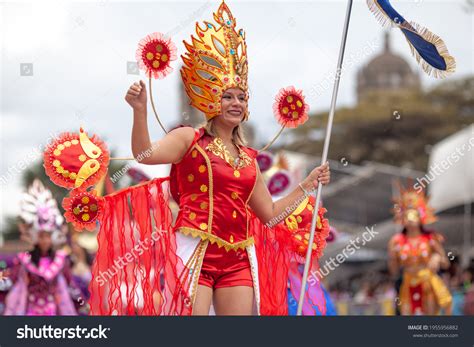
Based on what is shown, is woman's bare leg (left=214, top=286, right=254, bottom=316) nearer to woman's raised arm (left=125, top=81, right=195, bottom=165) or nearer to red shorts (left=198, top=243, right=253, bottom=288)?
red shorts (left=198, top=243, right=253, bottom=288)

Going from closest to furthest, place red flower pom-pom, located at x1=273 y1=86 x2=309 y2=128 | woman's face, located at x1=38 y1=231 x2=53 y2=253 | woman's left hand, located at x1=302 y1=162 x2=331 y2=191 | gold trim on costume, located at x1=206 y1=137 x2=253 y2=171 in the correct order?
gold trim on costume, located at x1=206 y1=137 x2=253 y2=171
woman's left hand, located at x1=302 y1=162 x2=331 y2=191
red flower pom-pom, located at x1=273 y1=86 x2=309 y2=128
woman's face, located at x1=38 y1=231 x2=53 y2=253

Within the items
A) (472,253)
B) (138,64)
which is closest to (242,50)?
(138,64)

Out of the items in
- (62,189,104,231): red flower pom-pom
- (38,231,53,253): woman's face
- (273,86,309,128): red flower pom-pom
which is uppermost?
(38,231,53,253): woman's face

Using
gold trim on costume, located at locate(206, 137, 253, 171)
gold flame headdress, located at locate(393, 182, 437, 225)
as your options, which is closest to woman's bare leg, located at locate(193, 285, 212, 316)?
gold trim on costume, located at locate(206, 137, 253, 171)

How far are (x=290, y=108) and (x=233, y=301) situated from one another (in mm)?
1357

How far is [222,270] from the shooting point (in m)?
4.87

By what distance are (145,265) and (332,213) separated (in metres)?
19.0

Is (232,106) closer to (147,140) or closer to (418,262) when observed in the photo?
(147,140)

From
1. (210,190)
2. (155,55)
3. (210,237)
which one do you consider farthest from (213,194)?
(155,55)

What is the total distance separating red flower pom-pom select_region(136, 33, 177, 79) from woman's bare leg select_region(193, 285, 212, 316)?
3.97ft

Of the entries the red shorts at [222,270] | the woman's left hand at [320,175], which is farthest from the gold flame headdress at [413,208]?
the red shorts at [222,270]

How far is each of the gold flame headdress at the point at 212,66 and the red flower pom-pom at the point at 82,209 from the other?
2.65 feet

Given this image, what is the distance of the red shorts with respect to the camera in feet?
15.9

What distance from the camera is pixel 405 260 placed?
35.1ft
